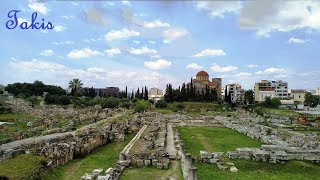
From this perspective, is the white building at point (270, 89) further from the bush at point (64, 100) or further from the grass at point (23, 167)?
the grass at point (23, 167)

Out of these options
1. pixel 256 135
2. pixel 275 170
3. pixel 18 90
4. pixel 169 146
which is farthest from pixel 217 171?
pixel 18 90

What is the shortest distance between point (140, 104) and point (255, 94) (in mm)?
72439

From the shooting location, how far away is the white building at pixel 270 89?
126438 mm

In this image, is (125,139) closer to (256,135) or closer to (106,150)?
(106,150)

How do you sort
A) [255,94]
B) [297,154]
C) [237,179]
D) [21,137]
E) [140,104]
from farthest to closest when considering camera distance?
[255,94], [140,104], [21,137], [297,154], [237,179]

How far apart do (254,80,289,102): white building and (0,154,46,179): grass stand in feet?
381

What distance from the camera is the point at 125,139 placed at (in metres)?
30.5

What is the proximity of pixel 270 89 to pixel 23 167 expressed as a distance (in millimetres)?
120499

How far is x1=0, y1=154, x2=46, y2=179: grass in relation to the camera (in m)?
14.9

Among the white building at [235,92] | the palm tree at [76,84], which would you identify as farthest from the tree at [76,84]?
the white building at [235,92]

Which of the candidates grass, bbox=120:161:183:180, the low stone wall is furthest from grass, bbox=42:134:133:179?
grass, bbox=120:161:183:180

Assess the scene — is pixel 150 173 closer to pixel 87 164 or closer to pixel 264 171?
pixel 87 164

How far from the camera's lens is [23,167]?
16.2 metres

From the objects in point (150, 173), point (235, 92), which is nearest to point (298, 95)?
point (235, 92)
